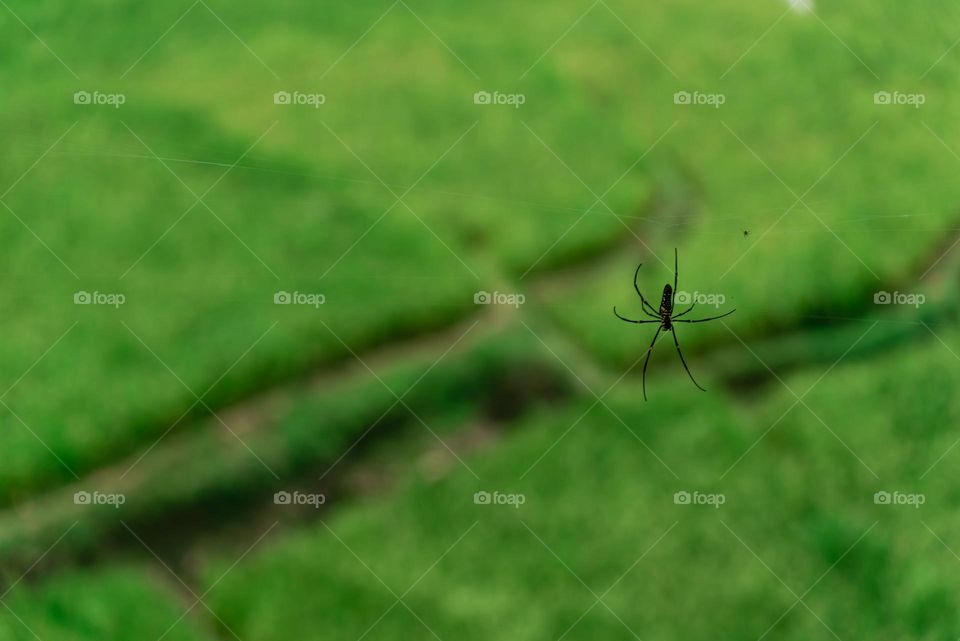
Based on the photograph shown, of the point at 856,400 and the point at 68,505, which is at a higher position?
the point at 856,400

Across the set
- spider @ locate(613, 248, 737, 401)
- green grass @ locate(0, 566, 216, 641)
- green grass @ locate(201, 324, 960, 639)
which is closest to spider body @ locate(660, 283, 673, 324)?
spider @ locate(613, 248, 737, 401)

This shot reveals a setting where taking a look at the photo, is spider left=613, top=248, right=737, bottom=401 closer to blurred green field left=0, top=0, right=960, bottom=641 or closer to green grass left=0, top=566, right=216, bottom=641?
blurred green field left=0, top=0, right=960, bottom=641

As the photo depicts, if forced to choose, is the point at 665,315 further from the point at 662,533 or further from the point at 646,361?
the point at 662,533

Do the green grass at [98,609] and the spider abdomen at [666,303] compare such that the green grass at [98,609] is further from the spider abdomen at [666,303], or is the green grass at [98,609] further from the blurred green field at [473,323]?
the spider abdomen at [666,303]

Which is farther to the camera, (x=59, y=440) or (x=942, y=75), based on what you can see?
(x=942, y=75)

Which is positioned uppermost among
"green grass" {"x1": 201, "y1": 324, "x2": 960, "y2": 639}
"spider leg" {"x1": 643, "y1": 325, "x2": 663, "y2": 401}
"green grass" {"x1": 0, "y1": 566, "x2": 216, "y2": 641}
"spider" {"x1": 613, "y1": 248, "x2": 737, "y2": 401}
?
"spider" {"x1": 613, "y1": 248, "x2": 737, "y2": 401}

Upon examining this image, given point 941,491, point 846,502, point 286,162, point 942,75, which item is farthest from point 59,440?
point 942,75

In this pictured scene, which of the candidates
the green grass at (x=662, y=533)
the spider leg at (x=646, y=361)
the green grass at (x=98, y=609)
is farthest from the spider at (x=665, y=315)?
the green grass at (x=98, y=609)

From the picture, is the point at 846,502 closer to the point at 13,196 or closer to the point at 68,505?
the point at 68,505
